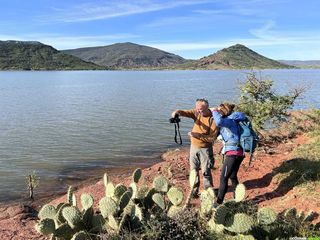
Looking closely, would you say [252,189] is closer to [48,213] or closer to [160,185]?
[160,185]

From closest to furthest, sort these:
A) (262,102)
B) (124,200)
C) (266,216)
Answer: (266,216) → (124,200) → (262,102)

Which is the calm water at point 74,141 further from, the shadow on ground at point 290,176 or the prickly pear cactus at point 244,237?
the prickly pear cactus at point 244,237

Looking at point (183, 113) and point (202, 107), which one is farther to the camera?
point (183, 113)

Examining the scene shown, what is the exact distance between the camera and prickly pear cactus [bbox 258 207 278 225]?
6.18 meters

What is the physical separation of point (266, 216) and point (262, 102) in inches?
339

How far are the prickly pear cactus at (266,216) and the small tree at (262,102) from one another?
7.59m

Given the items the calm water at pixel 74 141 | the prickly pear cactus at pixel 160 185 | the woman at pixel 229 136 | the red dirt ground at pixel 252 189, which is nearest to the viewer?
the prickly pear cactus at pixel 160 185

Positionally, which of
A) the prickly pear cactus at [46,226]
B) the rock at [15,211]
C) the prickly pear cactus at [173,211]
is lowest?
the rock at [15,211]

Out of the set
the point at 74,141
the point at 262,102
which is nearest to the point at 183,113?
the point at 262,102

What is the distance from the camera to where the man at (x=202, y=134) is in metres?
8.28

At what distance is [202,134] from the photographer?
8.51m

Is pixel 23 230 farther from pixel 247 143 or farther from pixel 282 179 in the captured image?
pixel 282 179

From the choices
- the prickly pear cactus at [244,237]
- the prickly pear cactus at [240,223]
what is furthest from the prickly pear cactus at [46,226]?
the prickly pear cactus at [244,237]

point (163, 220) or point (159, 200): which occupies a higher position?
point (159, 200)
